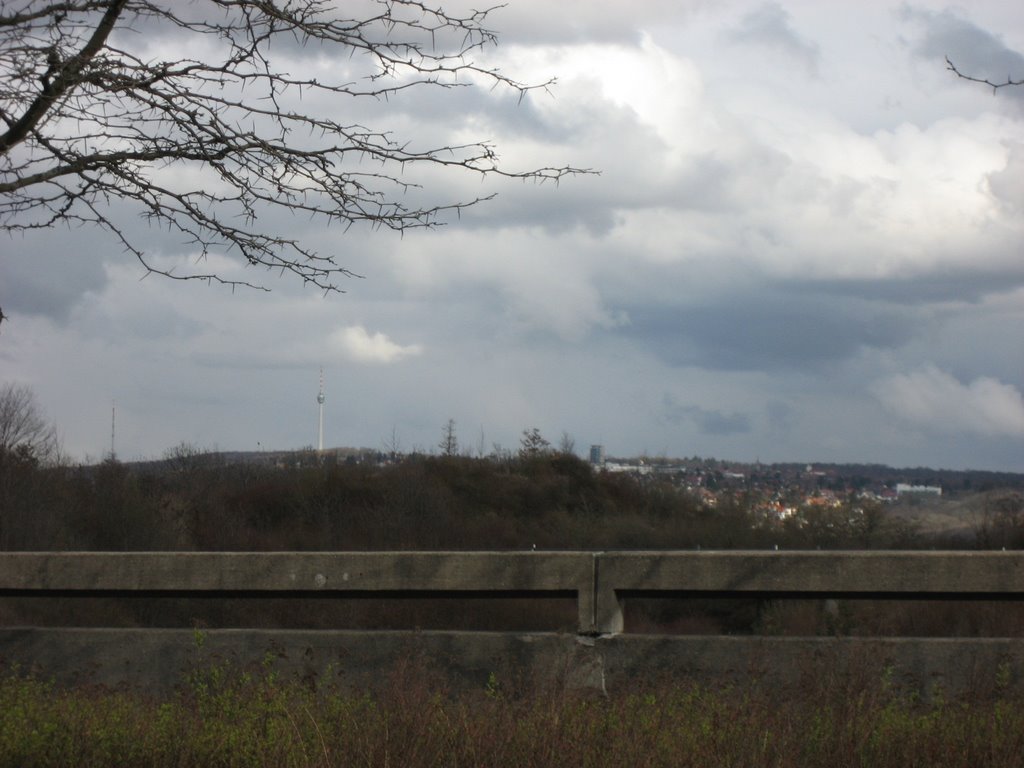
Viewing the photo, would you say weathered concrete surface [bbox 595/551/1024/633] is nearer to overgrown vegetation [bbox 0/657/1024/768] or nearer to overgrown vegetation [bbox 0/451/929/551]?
overgrown vegetation [bbox 0/657/1024/768]

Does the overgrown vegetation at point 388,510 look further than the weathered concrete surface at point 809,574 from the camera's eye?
Yes

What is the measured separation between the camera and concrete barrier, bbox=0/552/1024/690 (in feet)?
19.8

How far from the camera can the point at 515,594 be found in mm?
6340

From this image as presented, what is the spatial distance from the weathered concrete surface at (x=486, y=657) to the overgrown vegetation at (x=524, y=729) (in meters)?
0.39

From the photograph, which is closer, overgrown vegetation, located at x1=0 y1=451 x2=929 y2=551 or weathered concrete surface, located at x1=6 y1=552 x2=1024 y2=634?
weathered concrete surface, located at x1=6 y1=552 x2=1024 y2=634

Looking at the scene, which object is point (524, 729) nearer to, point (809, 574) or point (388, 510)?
point (809, 574)

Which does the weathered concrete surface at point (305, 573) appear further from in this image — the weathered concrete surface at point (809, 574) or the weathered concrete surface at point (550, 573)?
the weathered concrete surface at point (809, 574)

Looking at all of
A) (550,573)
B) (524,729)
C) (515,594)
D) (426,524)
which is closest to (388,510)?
(426,524)

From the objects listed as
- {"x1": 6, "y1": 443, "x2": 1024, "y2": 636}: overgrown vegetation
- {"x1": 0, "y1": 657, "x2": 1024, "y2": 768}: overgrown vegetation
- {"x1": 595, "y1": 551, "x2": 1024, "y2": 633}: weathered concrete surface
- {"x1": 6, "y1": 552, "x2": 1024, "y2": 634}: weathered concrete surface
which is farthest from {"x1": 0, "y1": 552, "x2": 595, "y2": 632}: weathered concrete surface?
{"x1": 6, "y1": 443, "x2": 1024, "y2": 636}: overgrown vegetation

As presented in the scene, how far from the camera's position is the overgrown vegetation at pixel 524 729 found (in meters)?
4.34

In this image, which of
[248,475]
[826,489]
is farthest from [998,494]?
[248,475]

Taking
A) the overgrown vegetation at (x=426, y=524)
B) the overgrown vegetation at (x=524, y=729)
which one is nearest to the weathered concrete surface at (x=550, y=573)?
the overgrown vegetation at (x=524, y=729)

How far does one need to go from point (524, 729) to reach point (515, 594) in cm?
183

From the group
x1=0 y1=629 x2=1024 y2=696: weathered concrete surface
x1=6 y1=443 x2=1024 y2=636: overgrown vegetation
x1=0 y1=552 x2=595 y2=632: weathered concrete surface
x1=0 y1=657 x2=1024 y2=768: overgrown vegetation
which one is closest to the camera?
x1=0 y1=657 x2=1024 y2=768: overgrown vegetation
